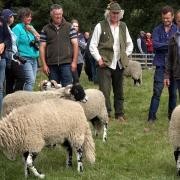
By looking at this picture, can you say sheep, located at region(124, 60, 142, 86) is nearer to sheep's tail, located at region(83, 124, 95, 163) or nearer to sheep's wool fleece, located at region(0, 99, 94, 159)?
sheep's tail, located at region(83, 124, 95, 163)

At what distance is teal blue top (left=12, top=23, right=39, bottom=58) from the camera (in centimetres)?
875

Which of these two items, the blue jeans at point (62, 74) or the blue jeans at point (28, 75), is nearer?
the blue jeans at point (62, 74)

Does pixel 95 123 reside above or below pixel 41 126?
below

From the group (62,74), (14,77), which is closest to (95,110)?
(62,74)

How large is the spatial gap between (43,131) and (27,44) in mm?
3340

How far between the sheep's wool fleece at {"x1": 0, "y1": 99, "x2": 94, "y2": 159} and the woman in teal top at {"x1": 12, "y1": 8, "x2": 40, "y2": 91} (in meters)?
2.48

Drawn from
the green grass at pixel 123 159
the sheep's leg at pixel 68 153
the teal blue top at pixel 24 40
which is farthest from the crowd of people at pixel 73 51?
Result: the sheep's leg at pixel 68 153

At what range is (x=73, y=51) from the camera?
827 cm

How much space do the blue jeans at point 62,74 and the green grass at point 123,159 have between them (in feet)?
3.56

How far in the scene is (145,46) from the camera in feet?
82.3

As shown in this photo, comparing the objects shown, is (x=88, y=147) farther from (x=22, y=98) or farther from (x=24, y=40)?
(x=24, y=40)

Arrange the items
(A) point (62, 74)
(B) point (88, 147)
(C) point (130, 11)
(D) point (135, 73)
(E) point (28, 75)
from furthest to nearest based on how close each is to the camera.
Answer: (C) point (130, 11) → (D) point (135, 73) → (E) point (28, 75) → (A) point (62, 74) → (B) point (88, 147)

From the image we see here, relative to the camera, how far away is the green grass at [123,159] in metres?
6.03

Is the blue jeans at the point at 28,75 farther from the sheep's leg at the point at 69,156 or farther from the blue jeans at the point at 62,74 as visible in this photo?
the sheep's leg at the point at 69,156
